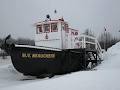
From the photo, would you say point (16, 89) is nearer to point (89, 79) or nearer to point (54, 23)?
point (89, 79)

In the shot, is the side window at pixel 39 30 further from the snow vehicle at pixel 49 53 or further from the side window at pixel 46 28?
the side window at pixel 46 28

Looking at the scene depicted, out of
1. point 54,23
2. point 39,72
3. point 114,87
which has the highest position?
point 54,23

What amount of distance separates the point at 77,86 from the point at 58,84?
0.63 meters

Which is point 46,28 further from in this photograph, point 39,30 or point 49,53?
point 49,53

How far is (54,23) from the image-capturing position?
45.5ft

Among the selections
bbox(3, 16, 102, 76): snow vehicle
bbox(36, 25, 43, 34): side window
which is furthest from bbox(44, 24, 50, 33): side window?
bbox(36, 25, 43, 34): side window

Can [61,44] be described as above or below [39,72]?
above

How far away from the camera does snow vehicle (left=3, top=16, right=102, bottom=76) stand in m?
12.4

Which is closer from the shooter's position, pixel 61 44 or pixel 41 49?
pixel 41 49

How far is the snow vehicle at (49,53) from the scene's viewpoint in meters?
12.4

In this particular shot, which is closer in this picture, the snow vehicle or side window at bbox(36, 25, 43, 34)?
the snow vehicle

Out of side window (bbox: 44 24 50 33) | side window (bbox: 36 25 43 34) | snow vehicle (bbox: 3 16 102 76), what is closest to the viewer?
snow vehicle (bbox: 3 16 102 76)

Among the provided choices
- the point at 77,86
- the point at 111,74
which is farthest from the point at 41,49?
the point at 77,86

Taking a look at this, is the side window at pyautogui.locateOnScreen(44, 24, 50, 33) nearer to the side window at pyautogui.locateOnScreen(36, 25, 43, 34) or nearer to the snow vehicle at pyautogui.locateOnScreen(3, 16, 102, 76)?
the snow vehicle at pyautogui.locateOnScreen(3, 16, 102, 76)
